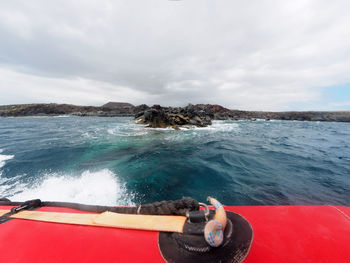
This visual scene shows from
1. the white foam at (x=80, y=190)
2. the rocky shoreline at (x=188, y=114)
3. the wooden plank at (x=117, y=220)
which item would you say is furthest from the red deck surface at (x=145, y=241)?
the rocky shoreline at (x=188, y=114)

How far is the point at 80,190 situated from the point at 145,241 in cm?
330

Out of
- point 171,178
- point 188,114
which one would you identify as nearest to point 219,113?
point 188,114

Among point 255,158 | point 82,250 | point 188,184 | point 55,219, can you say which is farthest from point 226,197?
point 255,158

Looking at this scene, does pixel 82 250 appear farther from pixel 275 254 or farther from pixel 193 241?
pixel 275 254

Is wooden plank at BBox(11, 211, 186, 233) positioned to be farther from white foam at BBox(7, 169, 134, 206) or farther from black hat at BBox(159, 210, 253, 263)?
white foam at BBox(7, 169, 134, 206)

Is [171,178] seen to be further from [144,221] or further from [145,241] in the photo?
[145,241]

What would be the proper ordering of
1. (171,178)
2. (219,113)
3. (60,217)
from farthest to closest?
(219,113) → (171,178) → (60,217)

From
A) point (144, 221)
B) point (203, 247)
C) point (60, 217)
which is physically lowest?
point (60, 217)

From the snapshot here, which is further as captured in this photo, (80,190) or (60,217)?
(80,190)

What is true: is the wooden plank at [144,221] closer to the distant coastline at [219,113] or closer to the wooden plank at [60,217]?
the wooden plank at [60,217]

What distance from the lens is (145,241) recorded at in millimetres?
1210

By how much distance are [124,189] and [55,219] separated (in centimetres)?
206

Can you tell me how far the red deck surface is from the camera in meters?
1.06

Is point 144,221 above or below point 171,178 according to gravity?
above
